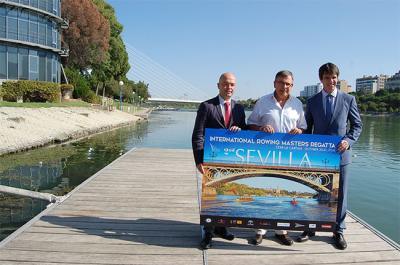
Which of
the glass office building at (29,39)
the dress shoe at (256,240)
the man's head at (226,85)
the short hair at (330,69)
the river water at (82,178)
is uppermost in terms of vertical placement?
the glass office building at (29,39)

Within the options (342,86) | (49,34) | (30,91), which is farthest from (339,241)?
(49,34)

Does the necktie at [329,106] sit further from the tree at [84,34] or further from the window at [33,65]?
the tree at [84,34]

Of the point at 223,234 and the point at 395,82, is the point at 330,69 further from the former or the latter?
the point at 395,82

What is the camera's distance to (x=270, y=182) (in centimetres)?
383

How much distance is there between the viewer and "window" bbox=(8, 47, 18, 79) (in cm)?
2863

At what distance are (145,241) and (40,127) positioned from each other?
51.9 feet

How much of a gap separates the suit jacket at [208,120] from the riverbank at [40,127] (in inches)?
424

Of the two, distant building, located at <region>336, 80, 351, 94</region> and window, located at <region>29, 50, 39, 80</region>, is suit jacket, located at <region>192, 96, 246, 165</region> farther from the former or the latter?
window, located at <region>29, 50, 39, 80</region>

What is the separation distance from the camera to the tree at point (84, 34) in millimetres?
39062

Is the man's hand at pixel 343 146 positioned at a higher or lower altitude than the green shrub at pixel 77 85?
lower

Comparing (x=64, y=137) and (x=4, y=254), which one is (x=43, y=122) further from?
(x=4, y=254)

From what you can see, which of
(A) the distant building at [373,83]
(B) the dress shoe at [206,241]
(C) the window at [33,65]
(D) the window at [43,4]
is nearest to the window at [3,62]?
(C) the window at [33,65]

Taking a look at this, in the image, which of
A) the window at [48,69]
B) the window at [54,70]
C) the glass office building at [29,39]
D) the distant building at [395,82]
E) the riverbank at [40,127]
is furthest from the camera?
the distant building at [395,82]

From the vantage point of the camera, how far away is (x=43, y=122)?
19609 millimetres
